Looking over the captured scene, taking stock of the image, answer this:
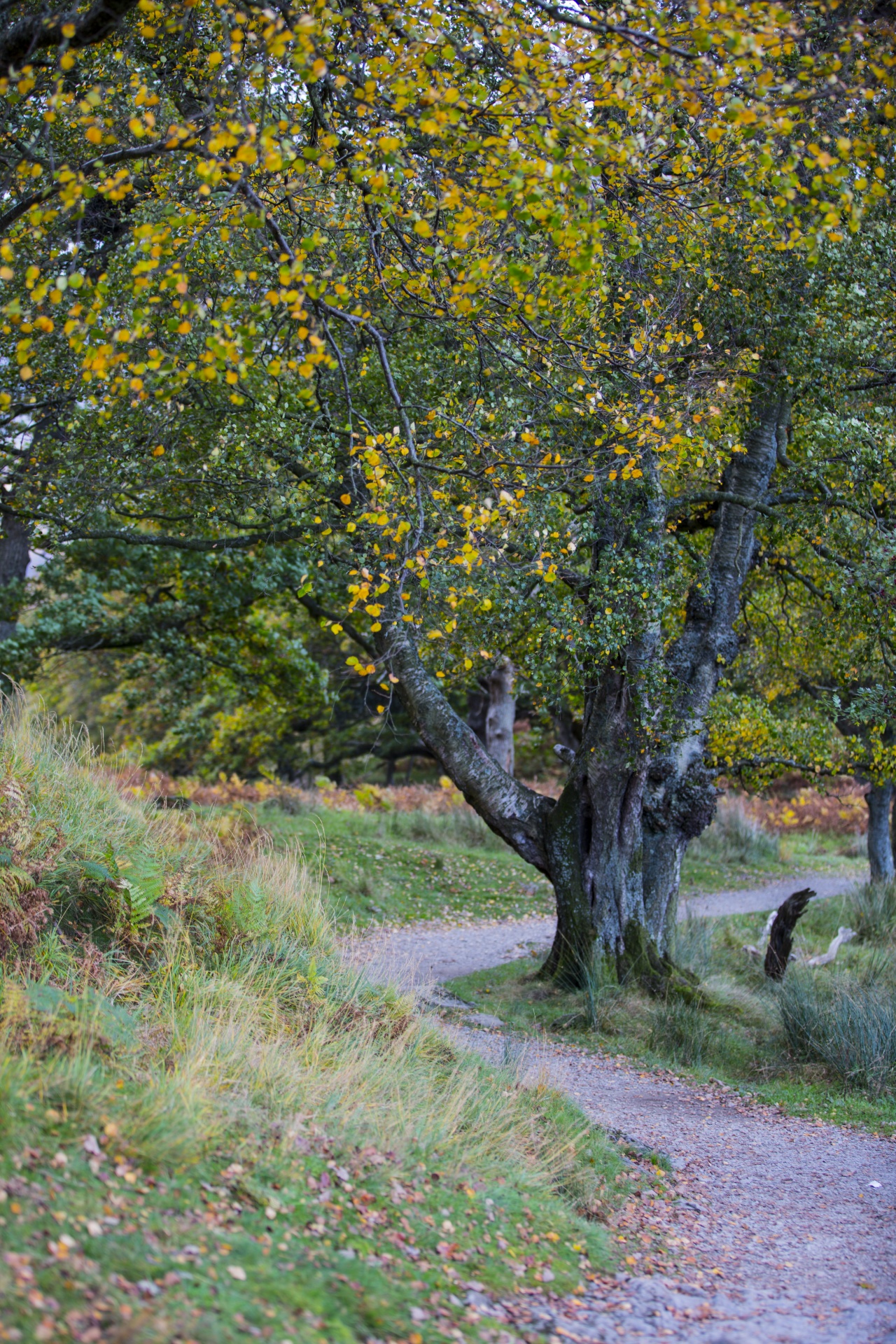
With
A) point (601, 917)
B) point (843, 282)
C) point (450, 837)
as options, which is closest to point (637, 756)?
point (601, 917)

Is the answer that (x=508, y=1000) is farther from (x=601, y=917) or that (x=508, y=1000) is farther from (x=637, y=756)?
(x=637, y=756)

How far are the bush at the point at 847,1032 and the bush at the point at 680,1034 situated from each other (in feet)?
2.06

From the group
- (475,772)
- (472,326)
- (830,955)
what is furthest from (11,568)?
(830,955)

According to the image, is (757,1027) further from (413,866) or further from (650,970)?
(413,866)

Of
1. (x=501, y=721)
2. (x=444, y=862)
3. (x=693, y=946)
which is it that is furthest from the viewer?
(x=501, y=721)

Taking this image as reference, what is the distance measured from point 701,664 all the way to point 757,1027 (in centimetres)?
309

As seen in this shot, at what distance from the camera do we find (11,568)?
44.4ft

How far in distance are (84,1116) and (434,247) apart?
4.26 m

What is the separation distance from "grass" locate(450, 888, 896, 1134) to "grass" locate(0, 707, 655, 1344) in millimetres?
2111

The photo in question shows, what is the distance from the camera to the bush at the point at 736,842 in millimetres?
18562

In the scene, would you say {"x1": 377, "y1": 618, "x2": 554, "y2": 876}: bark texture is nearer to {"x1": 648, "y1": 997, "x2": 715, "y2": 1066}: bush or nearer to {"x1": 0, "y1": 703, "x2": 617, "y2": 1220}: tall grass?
{"x1": 648, "y1": 997, "x2": 715, "y2": 1066}: bush

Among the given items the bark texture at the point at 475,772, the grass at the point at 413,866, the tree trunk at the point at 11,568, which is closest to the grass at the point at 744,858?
the grass at the point at 413,866

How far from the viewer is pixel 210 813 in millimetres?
10984

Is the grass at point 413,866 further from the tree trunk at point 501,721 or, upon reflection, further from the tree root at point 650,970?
the tree root at point 650,970
